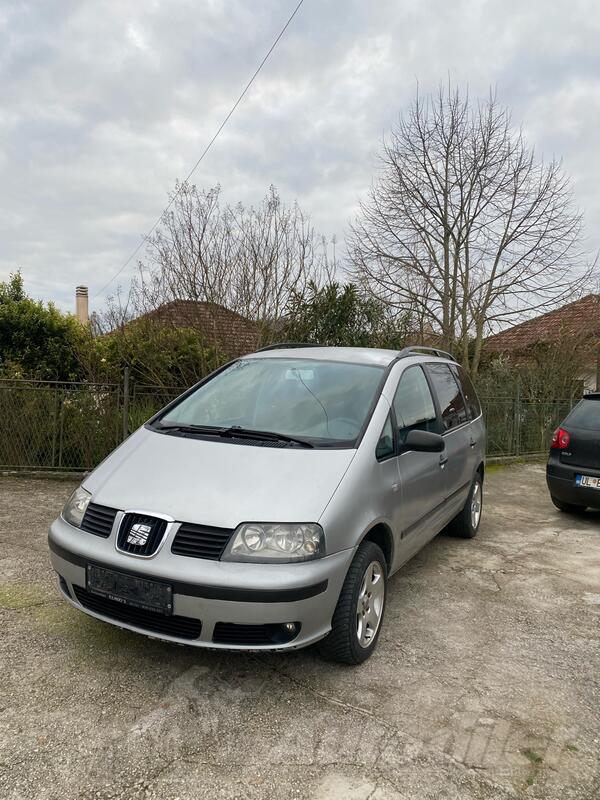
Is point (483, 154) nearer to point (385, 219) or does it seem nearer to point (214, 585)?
point (385, 219)

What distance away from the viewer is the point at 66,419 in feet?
25.5

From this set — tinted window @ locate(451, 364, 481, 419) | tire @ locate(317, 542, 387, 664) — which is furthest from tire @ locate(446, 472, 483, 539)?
tire @ locate(317, 542, 387, 664)

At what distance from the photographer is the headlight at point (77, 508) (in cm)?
305

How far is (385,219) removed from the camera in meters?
14.0

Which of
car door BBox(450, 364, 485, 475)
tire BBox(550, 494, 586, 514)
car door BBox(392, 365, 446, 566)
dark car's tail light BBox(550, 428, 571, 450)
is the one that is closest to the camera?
car door BBox(392, 365, 446, 566)

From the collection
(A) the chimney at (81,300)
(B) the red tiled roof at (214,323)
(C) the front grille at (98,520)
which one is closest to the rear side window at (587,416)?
(B) the red tiled roof at (214,323)

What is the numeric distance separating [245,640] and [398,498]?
1265 millimetres

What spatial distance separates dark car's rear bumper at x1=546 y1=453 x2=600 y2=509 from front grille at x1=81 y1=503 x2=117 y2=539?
18.0 ft

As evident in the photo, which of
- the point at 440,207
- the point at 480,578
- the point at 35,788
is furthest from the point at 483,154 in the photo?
the point at 35,788

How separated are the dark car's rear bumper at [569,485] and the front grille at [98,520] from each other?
550 centimetres

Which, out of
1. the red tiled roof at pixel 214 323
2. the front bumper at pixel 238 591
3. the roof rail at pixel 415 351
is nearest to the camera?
the front bumper at pixel 238 591

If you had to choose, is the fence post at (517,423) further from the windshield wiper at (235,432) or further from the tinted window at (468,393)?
the windshield wiper at (235,432)

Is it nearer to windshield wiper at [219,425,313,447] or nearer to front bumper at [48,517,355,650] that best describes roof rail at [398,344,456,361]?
windshield wiper at [219,425,313,447]

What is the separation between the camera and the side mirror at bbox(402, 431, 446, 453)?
3547 mm
